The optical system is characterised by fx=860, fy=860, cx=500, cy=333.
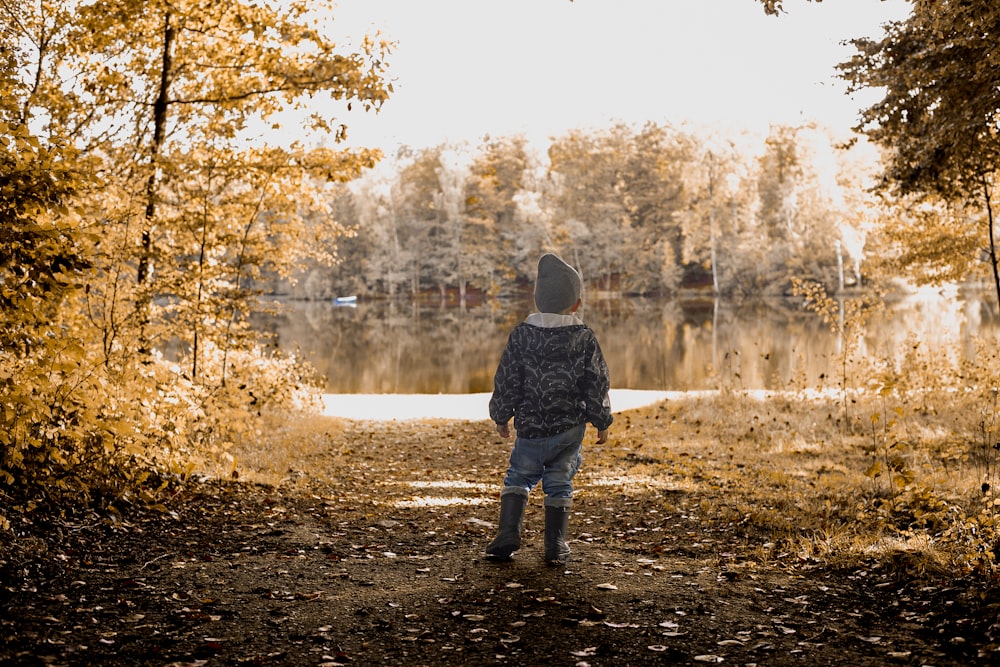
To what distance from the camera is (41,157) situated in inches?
171

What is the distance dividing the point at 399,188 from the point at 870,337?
54.4m

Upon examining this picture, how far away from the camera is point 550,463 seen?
17.5 ft

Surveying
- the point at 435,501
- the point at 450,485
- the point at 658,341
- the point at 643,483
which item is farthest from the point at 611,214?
the point at 435,501

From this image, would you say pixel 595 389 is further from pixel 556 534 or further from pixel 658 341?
pixel 658 341

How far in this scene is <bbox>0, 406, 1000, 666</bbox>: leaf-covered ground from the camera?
3.91m

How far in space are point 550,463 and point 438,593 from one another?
41.8 inches

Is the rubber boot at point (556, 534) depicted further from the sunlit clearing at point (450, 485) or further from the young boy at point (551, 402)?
the sunlit clearing at point (450, 485)

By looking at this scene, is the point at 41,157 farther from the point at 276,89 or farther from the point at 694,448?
the point at 694,448

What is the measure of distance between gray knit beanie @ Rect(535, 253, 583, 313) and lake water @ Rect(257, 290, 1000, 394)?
8.37 meters

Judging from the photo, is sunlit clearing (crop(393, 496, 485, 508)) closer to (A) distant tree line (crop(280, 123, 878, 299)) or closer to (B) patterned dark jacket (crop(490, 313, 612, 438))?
(B) patterned dark jacket (crop(490, 313, 612, 438))

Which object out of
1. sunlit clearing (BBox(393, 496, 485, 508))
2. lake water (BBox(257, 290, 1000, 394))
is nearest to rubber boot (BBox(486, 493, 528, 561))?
sunlit clearing (BBox(393, 496, 485, 508))

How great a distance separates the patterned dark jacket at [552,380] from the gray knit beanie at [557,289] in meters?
0.07

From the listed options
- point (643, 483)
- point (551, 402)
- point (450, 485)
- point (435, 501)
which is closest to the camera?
point (551, 402)

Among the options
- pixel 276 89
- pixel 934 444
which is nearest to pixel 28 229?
pixel 276 89
